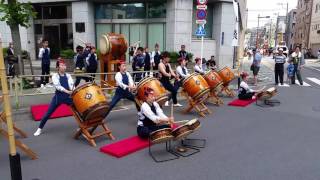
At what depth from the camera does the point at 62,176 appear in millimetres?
5195

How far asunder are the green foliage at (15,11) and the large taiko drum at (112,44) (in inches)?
122

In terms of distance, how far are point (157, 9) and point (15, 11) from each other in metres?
10.1

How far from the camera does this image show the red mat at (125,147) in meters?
6.16

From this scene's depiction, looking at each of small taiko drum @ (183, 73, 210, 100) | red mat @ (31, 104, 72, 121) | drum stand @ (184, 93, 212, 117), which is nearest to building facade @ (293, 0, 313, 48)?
drum stand @ (184, 93, 212, 117)

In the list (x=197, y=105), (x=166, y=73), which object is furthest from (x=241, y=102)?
(x=166, y=73)

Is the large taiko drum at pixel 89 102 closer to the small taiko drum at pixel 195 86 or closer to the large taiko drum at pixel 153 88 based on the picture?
the large taiko drum at pixel 153 88

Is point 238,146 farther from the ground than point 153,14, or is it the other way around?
point 153,14

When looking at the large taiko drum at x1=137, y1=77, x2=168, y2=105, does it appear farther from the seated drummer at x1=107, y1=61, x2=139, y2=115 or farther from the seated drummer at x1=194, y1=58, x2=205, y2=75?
the seated drummer at x1=194, y1=58, x2=205, y2=75

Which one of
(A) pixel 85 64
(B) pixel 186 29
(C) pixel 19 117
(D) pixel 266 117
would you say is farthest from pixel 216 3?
(C) pixel 19 117

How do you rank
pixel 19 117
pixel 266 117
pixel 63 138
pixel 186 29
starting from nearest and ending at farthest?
pixel 63 138 → pixel 19 117 → pixel 266 117 → pixel 186 29

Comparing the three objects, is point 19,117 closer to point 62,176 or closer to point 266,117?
point 62,176

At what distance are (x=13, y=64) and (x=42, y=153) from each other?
7862 mm

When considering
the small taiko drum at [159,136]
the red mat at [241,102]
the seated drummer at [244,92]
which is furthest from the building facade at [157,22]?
the small taiko drum at [159,136]

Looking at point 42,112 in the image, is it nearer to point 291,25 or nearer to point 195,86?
point 195,86
